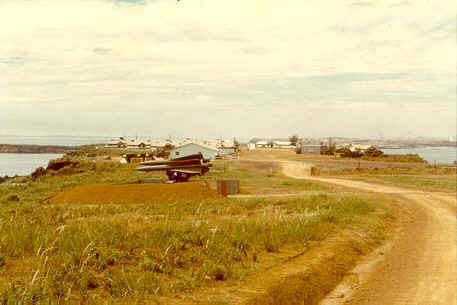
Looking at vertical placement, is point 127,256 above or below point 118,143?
below

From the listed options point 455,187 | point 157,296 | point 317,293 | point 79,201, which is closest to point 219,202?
point 79,201

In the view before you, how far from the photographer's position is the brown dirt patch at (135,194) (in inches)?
1361

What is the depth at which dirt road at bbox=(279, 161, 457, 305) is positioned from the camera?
12.5 m

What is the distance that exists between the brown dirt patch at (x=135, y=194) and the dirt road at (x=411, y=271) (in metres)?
14.7

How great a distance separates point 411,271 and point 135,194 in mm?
23327

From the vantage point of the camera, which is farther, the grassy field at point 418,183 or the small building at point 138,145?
the small building at point 138,145

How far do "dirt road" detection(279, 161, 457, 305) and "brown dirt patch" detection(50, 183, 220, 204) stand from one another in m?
14.7

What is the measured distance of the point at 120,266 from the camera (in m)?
12.0

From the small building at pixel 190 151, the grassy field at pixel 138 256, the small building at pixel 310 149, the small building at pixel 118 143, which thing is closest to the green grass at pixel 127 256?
the grassy field at pixel 138 256

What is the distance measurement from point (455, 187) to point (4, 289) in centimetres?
4223

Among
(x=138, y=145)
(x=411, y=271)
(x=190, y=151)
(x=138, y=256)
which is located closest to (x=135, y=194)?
A: (x=138, y=256)

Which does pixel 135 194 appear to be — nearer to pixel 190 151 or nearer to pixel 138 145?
pixel 190 151

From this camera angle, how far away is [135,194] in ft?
116

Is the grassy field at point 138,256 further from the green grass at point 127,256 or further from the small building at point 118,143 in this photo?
the small building at point 118,143
